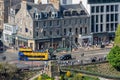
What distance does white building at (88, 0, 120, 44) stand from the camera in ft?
500

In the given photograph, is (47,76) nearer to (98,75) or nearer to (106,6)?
(98,75)

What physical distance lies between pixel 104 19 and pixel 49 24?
15.0 metres

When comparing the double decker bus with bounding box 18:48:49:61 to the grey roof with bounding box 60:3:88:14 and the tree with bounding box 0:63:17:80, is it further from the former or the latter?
the grey roof with bounding box 60:3:88:14

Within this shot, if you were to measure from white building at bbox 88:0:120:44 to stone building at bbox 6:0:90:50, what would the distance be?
7.54 ft

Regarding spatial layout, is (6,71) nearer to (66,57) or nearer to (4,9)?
(66,57)

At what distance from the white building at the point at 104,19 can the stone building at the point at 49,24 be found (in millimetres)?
2298

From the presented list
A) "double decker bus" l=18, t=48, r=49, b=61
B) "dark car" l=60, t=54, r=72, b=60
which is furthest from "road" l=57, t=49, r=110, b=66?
"double decker bus" l=18, t=48, r=49, b=61

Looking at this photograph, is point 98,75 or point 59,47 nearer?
point 98,75

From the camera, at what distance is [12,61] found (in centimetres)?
13175

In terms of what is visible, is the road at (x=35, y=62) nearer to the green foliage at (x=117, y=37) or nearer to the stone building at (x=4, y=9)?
the green foliage at (x=117, y=37)

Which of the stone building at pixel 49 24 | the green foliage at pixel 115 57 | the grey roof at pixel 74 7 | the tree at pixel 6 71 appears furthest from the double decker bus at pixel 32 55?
the grey roof at pixel 74 7

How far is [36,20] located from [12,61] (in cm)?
1502

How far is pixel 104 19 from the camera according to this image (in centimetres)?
15338

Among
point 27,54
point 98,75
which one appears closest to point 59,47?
point 27,54
